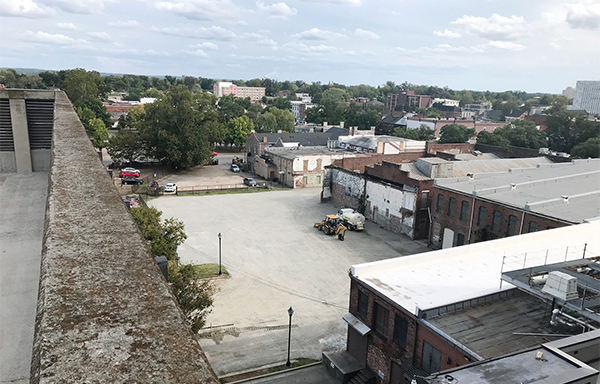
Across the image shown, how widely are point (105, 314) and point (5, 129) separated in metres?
16.9

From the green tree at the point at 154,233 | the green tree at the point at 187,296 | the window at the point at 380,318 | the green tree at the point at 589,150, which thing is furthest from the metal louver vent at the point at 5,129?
the green tree at the point at 589,150

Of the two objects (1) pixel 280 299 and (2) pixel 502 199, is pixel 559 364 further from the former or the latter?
(2) pixel 502 199

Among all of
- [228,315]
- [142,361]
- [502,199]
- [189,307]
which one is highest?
[142,361]

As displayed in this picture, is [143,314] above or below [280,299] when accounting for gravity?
above

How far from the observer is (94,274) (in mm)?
3793

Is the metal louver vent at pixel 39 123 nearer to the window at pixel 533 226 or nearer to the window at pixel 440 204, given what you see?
the window at pixel 440 204

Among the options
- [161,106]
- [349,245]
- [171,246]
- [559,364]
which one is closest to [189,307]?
[171,246]

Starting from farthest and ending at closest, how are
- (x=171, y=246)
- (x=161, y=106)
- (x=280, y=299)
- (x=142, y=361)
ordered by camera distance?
(x=161, y=106), (x=280, y=299), (x=171, y=246), (x=142, y=361)

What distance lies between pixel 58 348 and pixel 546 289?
11.7 metres

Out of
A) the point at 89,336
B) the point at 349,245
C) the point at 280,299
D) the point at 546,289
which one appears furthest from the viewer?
the point at 349,245

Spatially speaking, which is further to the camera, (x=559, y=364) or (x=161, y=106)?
(x=161, y=106)

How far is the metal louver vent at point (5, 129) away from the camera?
1596cm

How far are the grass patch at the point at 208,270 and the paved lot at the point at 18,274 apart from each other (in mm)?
10598

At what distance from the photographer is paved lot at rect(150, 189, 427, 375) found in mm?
16875
